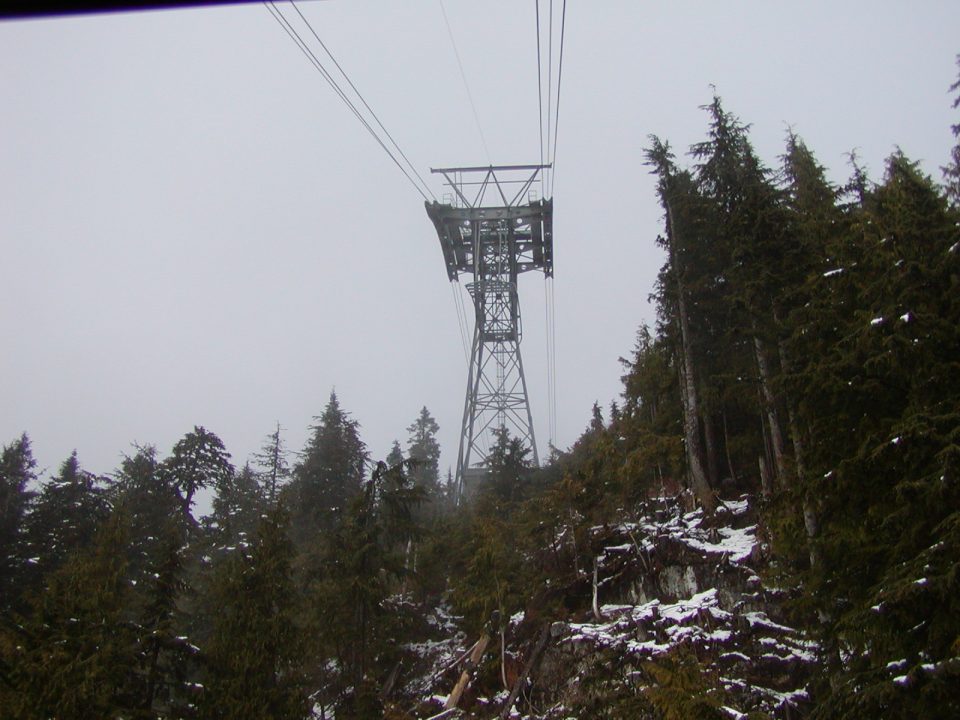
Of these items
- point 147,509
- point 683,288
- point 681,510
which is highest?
point 683,288

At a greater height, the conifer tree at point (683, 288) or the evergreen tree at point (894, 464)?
the conifer tree at point (683, 288)

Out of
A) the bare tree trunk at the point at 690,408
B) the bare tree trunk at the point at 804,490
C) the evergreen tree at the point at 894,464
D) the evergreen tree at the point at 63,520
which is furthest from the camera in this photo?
the evergreen tree at the point at 63,520

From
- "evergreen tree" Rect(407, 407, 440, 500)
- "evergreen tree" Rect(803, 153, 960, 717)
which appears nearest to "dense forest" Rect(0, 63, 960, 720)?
"evergreen tree" Rect(803, 153, 960, 717)

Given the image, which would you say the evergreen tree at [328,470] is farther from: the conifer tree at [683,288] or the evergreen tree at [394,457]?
the conifer tree at [683,288]

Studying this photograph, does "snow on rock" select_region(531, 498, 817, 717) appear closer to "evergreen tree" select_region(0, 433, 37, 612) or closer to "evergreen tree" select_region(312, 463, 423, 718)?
"evergreen tree" select_region(312, 463, 423, 718)

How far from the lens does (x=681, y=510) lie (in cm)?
1703

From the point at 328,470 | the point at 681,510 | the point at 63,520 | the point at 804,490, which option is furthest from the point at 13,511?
the point at 804,490

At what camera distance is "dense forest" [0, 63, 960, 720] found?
25.8 ft

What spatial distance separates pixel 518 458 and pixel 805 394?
1636 cm

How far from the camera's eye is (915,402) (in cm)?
812

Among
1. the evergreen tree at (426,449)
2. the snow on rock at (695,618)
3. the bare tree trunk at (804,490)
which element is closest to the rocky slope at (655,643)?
the snow on rock at (695,618)

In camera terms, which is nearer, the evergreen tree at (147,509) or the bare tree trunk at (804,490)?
the bare tree trunk at (804,490)

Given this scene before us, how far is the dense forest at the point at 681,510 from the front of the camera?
787cm

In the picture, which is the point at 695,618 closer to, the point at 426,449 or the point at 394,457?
the point at 394,457
